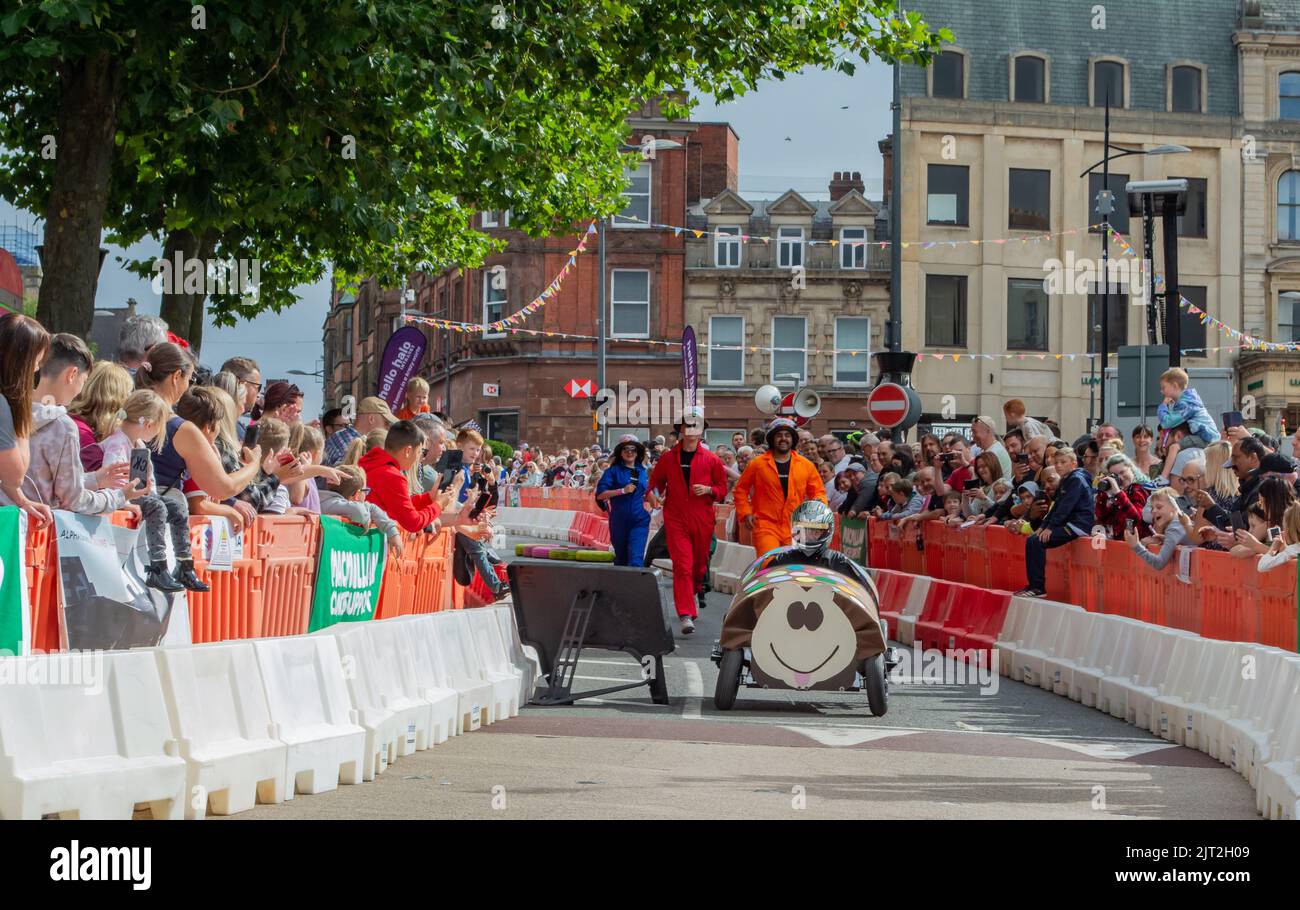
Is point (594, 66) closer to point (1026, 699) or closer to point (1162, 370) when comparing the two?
point (1162, 370)

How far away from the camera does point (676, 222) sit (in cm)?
5700

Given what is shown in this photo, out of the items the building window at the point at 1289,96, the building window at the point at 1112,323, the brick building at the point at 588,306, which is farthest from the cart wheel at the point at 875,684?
the building window at the point at 1289,96

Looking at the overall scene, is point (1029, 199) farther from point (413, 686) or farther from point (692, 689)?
point (413, 686)

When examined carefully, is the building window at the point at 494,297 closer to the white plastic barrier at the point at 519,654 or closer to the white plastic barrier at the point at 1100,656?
the white plastic barrier at the point at 1100,656

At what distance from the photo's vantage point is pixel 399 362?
2008cm

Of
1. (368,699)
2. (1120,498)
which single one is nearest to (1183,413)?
(1120,498)

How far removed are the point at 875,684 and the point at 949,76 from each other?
43189 mm

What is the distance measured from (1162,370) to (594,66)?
21.2ft

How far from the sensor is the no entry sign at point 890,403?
25.6m

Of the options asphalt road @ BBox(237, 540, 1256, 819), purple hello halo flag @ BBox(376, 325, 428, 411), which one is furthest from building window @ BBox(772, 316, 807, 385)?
asphalt road @ BBox(237, 540, 1256, 819)

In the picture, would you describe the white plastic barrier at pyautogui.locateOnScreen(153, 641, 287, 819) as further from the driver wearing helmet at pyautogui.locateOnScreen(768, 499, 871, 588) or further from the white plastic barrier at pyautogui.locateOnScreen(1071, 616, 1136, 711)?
the white plastic barrier at pyautogui.locateOnScreen(1071, 616, 1136, 711)

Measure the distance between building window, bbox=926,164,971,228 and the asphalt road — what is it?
40.5 metres

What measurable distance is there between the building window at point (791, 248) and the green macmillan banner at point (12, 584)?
163 ft
